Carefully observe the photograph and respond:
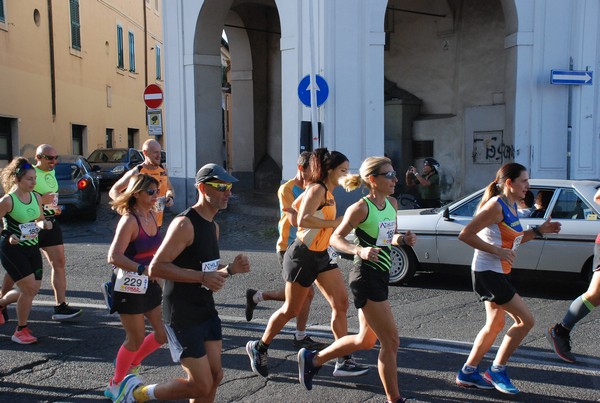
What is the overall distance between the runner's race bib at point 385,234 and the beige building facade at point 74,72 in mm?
20436

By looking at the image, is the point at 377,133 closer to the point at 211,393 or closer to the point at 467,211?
the point at 467,211

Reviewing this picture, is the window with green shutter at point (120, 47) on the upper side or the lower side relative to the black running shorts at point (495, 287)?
upper

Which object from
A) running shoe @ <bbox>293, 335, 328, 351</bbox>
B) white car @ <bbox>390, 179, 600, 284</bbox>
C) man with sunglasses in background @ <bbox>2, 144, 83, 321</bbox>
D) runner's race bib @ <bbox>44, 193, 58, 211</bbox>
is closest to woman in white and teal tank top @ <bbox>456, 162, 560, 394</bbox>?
running shoe @ <bbox>293, 335, 328, 351</bbox>

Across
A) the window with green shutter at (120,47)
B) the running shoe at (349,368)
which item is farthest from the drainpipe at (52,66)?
the running shoe at (349,368)

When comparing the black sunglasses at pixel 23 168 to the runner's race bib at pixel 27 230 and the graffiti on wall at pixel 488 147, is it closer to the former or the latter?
the runner's race bib at pixel 27 230

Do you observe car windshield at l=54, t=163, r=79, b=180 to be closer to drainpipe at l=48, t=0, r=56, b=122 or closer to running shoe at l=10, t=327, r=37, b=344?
running shoe at l=10, t=327, r=37, b=344

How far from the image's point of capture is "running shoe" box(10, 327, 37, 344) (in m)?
5.96

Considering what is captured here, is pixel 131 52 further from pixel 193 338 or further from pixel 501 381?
pixel 193 338

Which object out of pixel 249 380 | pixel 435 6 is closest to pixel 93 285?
pixel 249 380

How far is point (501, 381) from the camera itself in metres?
4.70

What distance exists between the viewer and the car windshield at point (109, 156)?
23.4 metres

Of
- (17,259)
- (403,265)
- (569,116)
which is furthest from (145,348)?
(569,116)

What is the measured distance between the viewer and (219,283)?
11.8 ft

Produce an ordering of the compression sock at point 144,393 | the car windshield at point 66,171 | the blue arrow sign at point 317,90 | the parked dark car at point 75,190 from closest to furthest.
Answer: the compression sock at point 144,393, the blue arrow sign at point 317,90, the parked dark car at point 75,190, the car windshield at point 66,171
